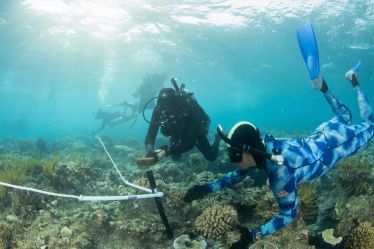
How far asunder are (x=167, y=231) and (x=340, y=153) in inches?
141

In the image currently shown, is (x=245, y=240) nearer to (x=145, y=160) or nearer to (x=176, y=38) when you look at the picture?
(x=145, y=160)

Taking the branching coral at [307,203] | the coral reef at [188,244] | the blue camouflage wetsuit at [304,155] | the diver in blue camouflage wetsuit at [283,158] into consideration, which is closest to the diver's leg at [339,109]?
the blue camouflage wetsuit at [304,155]

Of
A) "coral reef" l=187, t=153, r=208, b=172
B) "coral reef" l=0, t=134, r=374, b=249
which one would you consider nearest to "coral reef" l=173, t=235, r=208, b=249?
"coral reef" l=0, t=134, r=374, b=249

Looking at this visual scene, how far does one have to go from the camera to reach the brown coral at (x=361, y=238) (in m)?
5.09

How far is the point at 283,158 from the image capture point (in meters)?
4.49

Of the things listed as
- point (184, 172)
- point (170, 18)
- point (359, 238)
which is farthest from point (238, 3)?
point (359, 238)

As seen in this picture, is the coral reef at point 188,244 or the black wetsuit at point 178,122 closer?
the coral reef at point 188,244

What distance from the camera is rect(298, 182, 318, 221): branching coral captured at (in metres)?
6.32

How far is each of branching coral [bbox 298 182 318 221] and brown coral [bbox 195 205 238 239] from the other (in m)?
1.72

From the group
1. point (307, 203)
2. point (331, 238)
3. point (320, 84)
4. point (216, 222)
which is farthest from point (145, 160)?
point (320, 84)

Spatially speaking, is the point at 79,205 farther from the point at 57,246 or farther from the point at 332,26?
the point at 332,26

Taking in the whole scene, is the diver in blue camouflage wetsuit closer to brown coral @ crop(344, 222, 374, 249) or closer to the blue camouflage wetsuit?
the blue camouflage wetsuit

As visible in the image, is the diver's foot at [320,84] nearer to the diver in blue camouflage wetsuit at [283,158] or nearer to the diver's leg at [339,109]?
the diver's leg at [339,109]

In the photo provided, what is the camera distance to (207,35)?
85.5 feet
